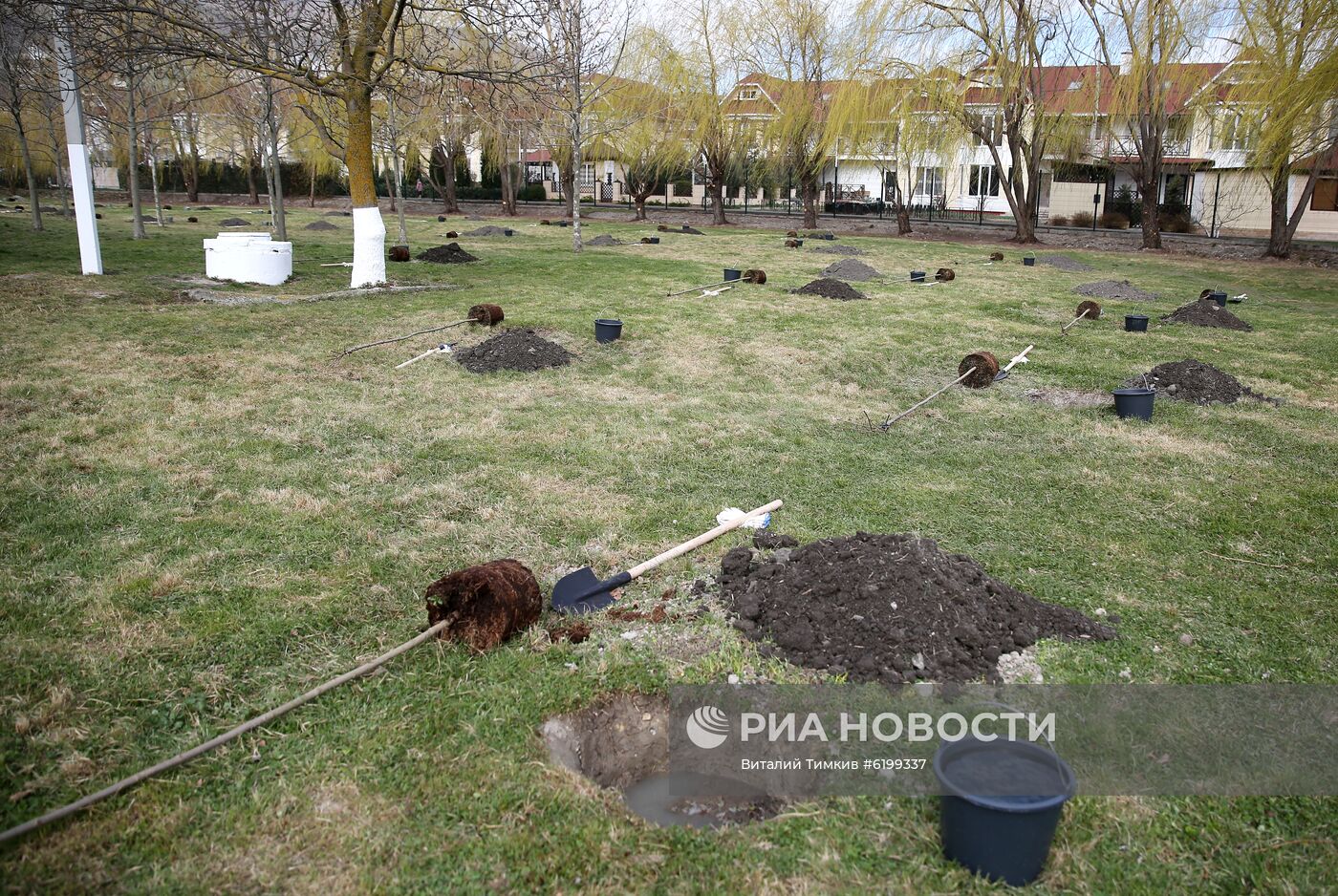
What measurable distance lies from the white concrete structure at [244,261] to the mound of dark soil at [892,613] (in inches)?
466

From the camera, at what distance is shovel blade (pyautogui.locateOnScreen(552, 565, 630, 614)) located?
3.88m

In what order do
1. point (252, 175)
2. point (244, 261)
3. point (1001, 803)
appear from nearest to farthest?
point (1001, 803) → point (244, 261) → point (252, 175)

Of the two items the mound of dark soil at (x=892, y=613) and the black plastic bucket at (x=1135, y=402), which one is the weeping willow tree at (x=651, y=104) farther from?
the mound of dark soil at (x=892, y=613)

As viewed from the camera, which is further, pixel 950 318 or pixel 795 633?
pixel 950 318

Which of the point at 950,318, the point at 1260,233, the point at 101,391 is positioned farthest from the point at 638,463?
the point at 1260,233

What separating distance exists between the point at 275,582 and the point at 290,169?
45.0 meters

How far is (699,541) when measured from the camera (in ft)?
14.3

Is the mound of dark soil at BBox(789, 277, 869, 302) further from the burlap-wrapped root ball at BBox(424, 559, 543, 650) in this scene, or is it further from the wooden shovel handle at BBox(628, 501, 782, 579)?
the burlap-wrapped root ball at BBox(424, 559, 543, 650)

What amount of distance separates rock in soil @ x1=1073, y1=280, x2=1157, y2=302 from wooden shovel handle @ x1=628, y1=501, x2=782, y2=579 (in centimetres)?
1228

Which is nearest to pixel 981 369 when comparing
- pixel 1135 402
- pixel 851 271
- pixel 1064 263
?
pixel 1135 402

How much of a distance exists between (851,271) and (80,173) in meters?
13.2

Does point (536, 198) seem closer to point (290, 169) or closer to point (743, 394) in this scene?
point (290, 169)

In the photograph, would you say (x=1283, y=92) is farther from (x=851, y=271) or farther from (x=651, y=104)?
(x=651, y=104)

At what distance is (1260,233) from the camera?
3039cm
